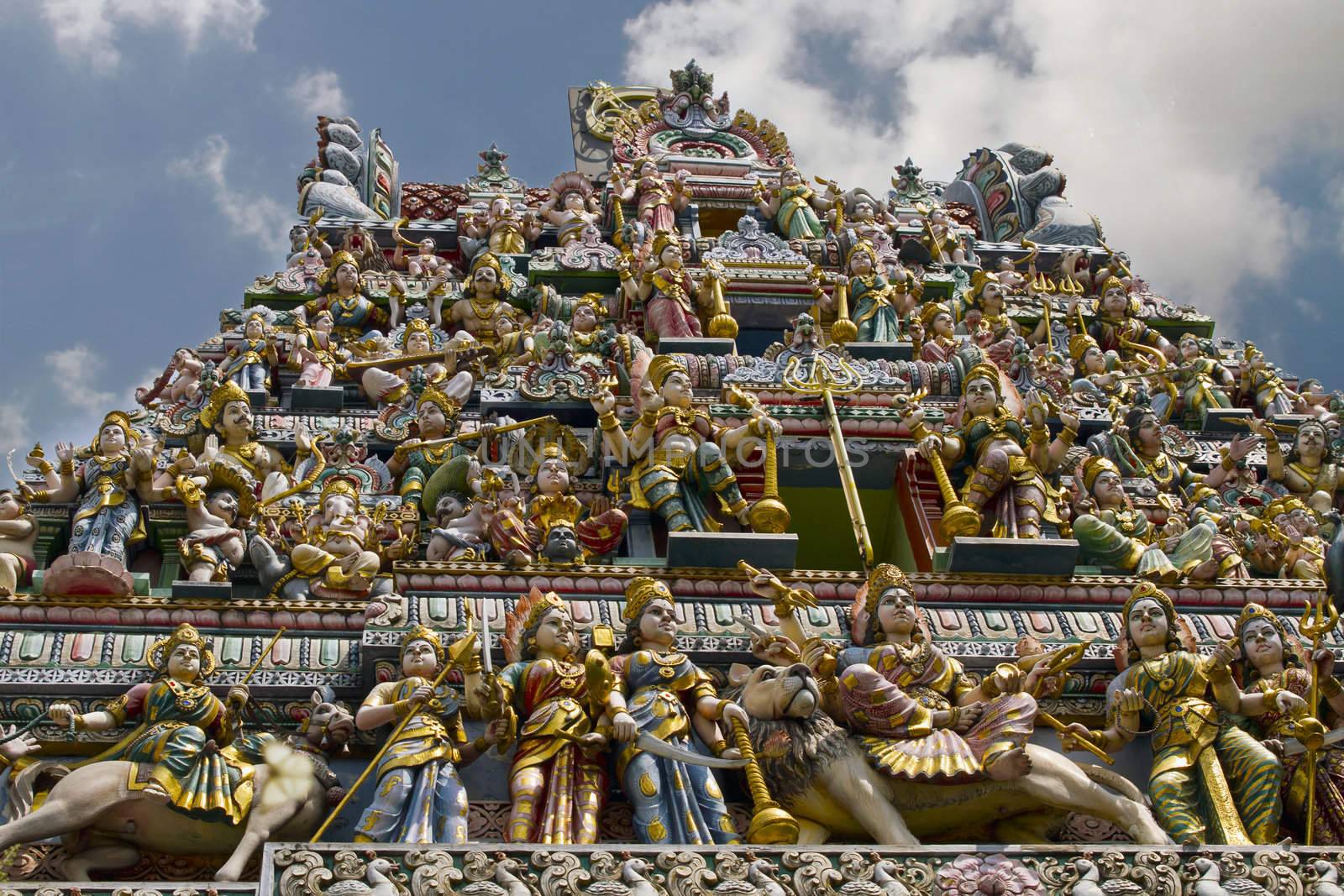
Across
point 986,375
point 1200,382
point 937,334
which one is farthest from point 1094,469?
point 1200,382

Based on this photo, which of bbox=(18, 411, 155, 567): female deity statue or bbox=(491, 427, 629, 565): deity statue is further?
bbox=(18, 411, 155, 567): female deity statue

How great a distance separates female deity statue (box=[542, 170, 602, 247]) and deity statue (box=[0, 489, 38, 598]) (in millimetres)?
8449

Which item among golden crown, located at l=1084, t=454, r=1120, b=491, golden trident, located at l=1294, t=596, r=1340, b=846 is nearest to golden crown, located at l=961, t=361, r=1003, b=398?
golden crown, located at l=1084, t=454, r=1120, b=491

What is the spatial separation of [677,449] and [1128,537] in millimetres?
3896

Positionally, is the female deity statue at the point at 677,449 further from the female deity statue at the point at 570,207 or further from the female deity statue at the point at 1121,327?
the female deity statue at the point at 1121,327

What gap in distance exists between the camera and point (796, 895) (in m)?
10.8

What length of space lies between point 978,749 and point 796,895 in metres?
2.03

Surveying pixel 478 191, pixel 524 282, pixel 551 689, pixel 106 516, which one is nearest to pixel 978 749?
pixel 551 689

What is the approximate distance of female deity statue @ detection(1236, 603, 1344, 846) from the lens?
12.3m

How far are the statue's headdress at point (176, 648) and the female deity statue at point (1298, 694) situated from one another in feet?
23.5

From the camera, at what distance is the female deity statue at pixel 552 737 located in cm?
1166

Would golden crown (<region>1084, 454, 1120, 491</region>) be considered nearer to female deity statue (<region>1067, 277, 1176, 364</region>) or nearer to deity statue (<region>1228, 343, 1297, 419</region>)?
deity statue (<region>1228, 343, 1297, 419</region>)

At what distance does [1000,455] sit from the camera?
52.8 ft

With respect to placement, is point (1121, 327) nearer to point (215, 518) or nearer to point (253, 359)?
point (253, 359)
